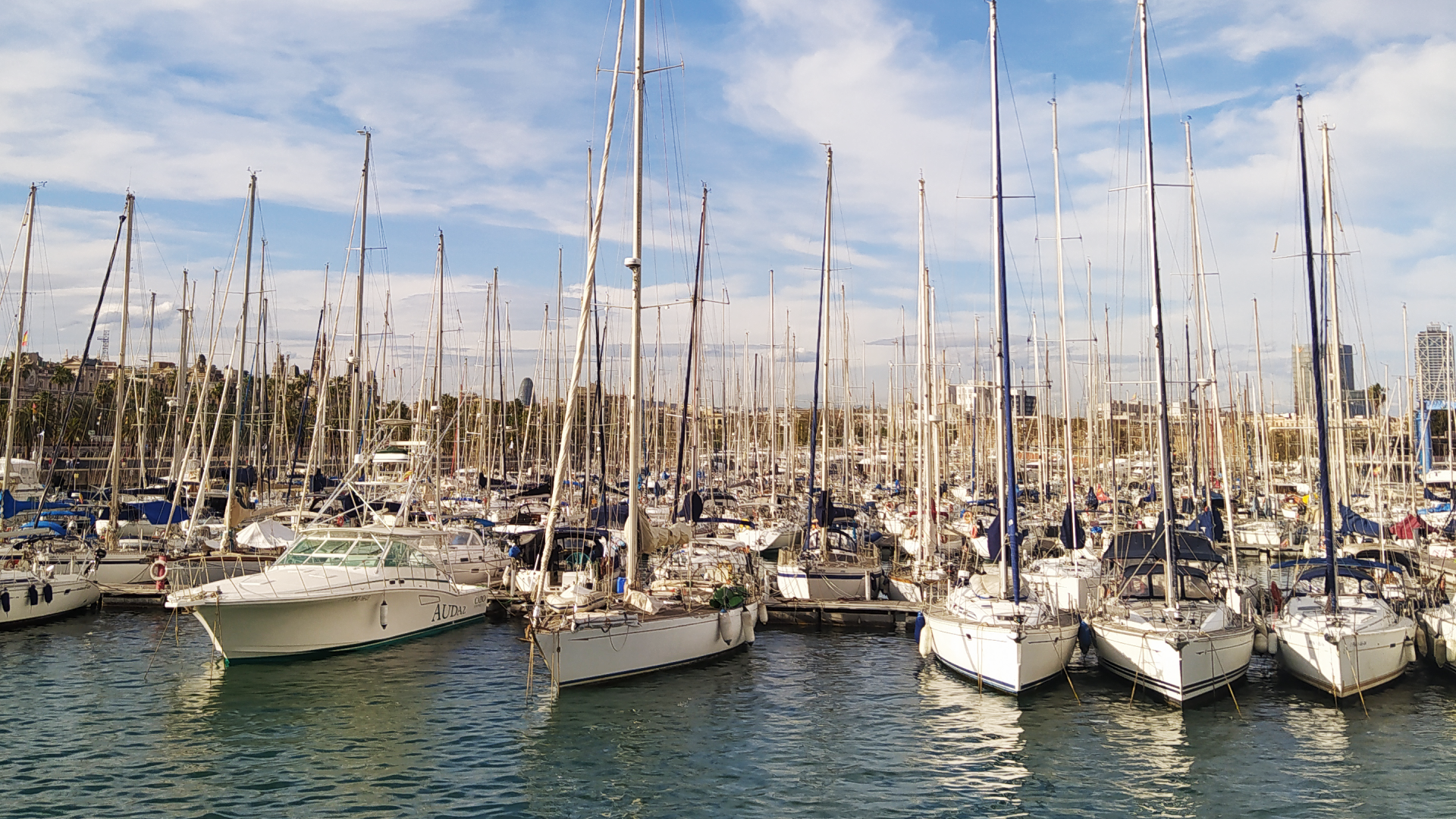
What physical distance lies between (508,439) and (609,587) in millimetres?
72971

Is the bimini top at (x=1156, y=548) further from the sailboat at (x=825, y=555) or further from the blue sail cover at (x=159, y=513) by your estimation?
the blue sail cover at (x=159, y=513)

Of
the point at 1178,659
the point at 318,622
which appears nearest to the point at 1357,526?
the point at 1178,659

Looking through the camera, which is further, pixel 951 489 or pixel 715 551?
pixel 951 489

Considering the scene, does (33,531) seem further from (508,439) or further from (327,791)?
(508,439)

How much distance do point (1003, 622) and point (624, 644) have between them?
348 inches

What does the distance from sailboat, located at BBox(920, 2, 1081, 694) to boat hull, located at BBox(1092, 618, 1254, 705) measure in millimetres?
1225

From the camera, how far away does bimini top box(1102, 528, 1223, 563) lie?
2686cm

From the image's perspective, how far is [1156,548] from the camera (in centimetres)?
2641

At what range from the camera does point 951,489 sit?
68.1m

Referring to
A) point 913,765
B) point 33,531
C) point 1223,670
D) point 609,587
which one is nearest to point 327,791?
point 609,587

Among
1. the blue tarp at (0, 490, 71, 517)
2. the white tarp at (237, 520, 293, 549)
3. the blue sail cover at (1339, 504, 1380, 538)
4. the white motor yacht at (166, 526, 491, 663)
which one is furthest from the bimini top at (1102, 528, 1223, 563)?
the blue tarp at (0, 490, 71, 517)

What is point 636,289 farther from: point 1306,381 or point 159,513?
point 1306,381

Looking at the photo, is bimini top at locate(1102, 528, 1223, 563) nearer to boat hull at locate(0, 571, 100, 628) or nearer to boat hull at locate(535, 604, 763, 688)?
boat hull at locate(535, 604, 763, 688)

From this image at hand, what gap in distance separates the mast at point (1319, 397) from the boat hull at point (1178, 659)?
7.10 ft
